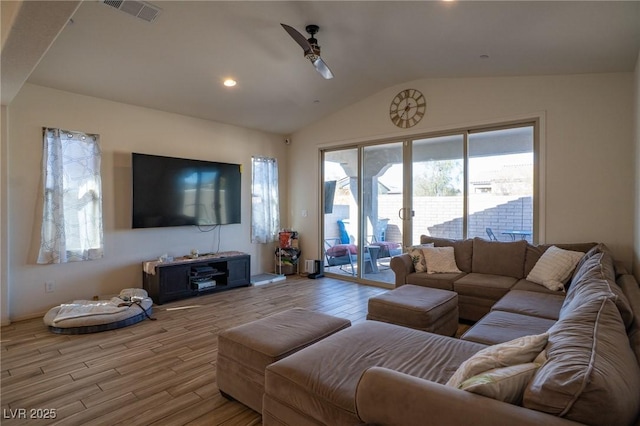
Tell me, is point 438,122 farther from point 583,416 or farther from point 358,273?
point 583,416

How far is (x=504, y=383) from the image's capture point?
113 centimetres

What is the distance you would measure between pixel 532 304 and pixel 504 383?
2054 mm

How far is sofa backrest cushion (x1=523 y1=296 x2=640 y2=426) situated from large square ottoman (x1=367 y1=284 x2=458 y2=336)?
5.31 ft

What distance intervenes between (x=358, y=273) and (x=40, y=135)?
4.70 m

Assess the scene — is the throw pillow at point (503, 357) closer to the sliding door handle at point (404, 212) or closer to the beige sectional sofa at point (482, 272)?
the beige sectional sofa at point (482, 272)

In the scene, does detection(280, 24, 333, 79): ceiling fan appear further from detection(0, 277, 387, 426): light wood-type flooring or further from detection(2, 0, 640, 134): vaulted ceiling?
detection(0, 277, 387, 426): light wood-type flooring

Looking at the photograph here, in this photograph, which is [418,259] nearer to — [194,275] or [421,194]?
[421,194]

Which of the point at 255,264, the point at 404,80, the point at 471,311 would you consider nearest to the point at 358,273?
the point at 255,264

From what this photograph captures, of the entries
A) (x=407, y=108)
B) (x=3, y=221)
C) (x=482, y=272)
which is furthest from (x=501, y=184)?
(x=3, y=221)

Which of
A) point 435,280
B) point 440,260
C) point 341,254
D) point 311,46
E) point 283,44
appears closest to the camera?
point 311,46

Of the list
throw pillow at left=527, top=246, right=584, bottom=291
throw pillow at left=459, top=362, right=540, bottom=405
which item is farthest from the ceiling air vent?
throw pillow at left=527, top=246, right=584, bottom=291

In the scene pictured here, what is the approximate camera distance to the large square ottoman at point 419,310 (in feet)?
9.51

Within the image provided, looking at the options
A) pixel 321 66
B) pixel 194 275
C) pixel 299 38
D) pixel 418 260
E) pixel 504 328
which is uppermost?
pixel 299 38

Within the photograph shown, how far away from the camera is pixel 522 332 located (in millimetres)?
2266
